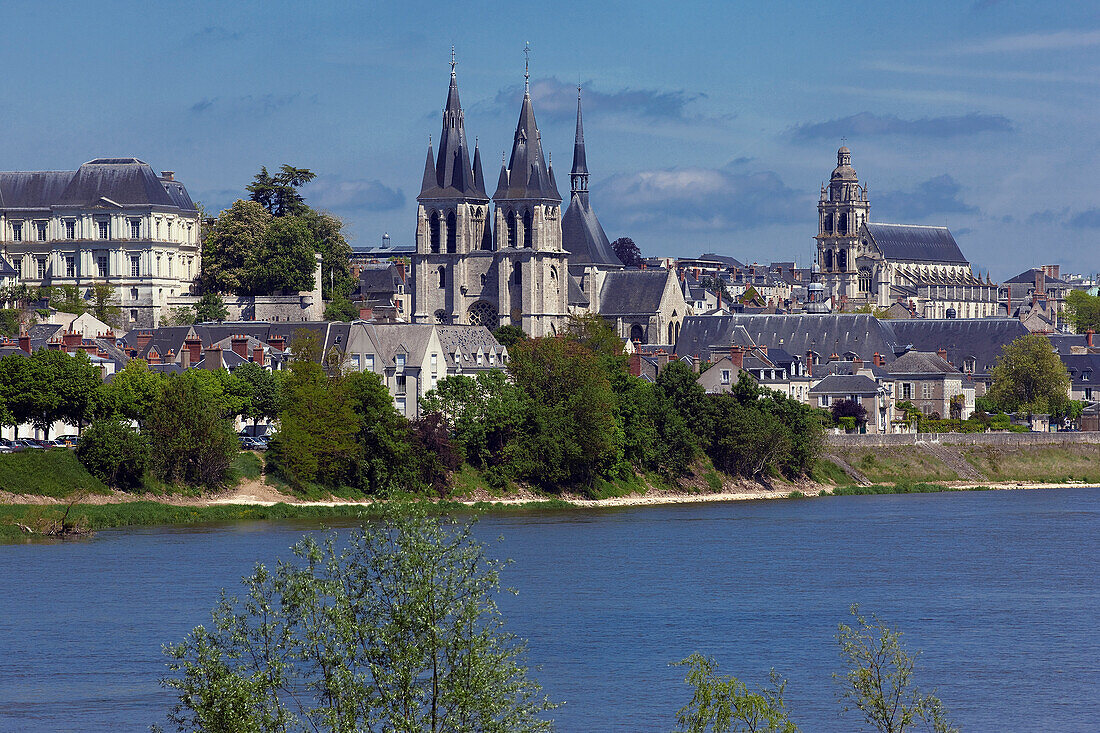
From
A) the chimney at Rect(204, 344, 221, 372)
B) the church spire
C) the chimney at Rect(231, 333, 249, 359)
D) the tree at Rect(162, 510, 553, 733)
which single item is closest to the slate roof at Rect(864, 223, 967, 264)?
the church spire

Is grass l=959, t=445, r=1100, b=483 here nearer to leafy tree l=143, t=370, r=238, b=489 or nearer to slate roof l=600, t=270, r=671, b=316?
leafy tree l=143, t=370, r=238, b=489

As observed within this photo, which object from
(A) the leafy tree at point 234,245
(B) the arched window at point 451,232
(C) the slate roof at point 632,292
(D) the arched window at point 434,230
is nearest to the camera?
(A) the leafy tree at point 234,245

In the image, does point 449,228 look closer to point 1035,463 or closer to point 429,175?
point 429,175

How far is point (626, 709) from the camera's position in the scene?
2847 centimetres

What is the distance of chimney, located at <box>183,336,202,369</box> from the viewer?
6805 cm

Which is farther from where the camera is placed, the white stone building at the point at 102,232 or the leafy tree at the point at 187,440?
the white stone building at the point at 102,232

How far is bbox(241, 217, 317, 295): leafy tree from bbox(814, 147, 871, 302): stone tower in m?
96.0

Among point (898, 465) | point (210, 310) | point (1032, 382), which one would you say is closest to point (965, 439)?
point (898, 465)

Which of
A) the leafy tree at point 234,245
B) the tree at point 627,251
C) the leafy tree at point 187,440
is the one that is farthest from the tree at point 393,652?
the tree at point 627,251

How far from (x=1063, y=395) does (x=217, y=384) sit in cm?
4732

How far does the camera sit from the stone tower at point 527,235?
343 ft

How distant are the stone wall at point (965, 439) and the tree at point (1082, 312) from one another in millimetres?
68590

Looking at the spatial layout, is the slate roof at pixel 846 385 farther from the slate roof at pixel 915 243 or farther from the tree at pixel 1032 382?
the slate roof at pixel 915 243

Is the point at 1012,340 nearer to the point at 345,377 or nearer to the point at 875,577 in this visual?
the point at 345,377
